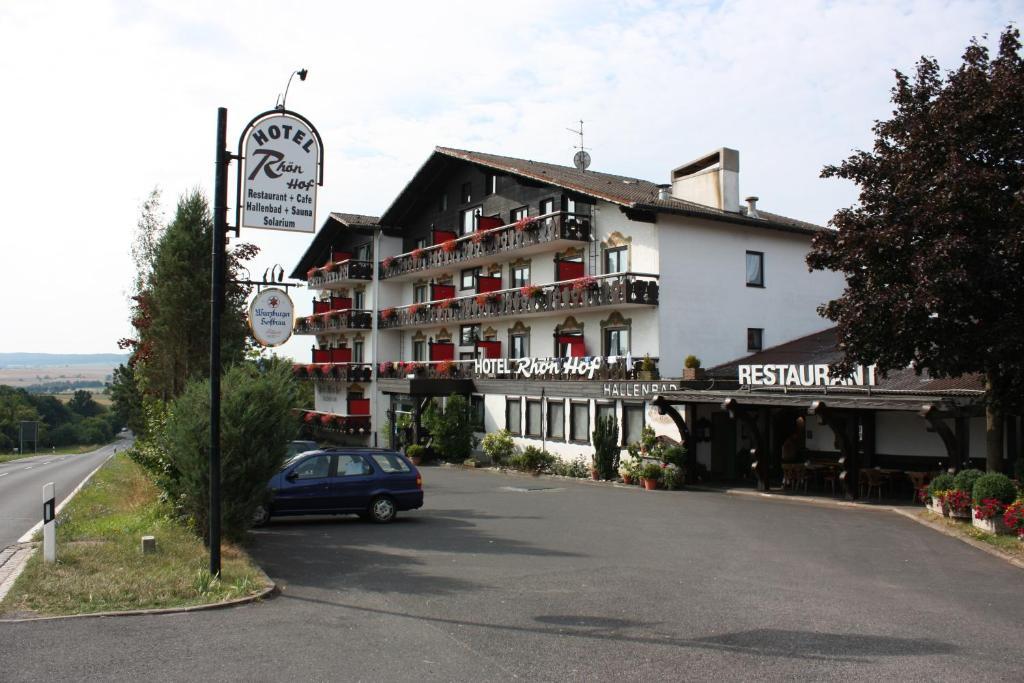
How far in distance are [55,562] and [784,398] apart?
54.4 ft

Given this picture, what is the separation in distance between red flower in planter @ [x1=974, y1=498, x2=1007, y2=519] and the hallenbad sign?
6448 mm

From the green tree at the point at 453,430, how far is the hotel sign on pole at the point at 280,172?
24.3 metres

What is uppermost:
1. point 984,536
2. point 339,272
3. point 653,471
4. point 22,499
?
point 339,272

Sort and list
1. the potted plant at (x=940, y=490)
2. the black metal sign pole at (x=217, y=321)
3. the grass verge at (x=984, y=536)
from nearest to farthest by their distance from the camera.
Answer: the black metal sign pole at (x=217, y=321), the grass verge at (x=984, y=536), the potted plant at (x=940, y=490)

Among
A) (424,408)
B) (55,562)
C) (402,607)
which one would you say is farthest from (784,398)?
(424,408)

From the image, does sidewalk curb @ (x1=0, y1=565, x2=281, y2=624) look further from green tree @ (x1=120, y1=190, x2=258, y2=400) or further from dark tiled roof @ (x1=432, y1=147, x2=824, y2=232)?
dark tiled roof @ (x1=432, y1=147, x2=824, y2=232)

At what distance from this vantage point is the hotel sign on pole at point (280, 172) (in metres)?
11.1

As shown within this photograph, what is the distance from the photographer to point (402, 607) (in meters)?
9.85

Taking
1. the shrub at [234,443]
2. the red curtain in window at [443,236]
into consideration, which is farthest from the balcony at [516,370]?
the shrub at [234,443]

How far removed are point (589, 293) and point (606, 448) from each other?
5.56 meters

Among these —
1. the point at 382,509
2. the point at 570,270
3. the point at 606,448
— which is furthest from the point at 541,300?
the point at 382,509

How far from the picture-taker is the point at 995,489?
16.0 meters

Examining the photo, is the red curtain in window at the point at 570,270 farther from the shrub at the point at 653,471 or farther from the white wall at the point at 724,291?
the shrub at the point at 653,471

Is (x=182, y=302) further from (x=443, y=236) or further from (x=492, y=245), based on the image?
(x=443, y=236)
